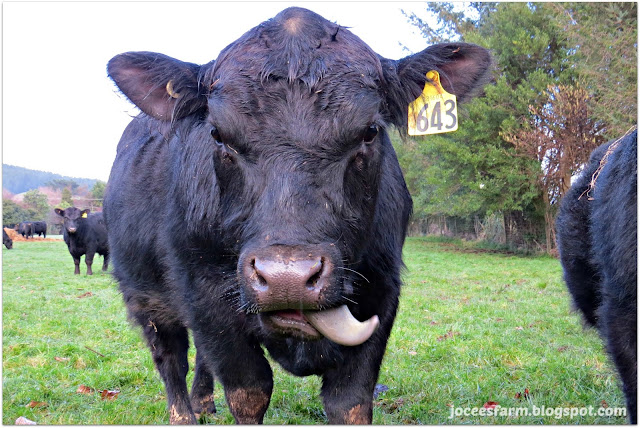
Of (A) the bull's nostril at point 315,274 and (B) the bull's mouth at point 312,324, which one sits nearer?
(A) the bull's nostril at point 315,274

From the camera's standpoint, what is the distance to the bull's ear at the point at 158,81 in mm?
3021

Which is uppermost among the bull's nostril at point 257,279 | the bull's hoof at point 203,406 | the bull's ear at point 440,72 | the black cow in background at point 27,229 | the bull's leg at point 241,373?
the bull's ear at point 440,72

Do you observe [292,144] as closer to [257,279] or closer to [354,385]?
[257,279]

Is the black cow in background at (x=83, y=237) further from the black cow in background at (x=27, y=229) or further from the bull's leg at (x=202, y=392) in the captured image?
the black cow in background at (x=27, y=229)

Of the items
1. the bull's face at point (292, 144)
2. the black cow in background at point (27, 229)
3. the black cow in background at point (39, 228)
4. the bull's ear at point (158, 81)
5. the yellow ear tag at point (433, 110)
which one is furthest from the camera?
the black cow in background at point (39, 228)

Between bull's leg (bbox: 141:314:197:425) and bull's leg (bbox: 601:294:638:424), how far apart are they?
116 inches

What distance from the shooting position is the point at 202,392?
4297mm

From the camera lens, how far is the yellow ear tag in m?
3.19

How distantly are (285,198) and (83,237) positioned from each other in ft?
57.7

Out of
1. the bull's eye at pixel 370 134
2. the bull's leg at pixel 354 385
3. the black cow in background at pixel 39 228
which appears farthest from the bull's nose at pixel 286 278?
the black cow in background at pixel 39 228

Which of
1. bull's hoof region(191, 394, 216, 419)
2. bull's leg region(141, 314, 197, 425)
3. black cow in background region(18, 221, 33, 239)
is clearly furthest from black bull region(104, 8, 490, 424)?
black cow in background region(18, 221, 33, 239)

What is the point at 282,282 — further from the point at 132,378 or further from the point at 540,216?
the point at 540,216

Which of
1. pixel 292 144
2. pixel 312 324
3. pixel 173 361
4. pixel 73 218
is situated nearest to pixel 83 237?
pixel 73 218

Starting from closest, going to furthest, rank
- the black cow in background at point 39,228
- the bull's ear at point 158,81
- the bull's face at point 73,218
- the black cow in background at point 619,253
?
the black cow in background at point 619,253, the bull's ear at point 158,81, the bull's face at point 73,218, the black cow in background at point 39,228
